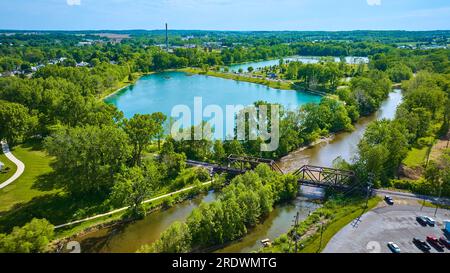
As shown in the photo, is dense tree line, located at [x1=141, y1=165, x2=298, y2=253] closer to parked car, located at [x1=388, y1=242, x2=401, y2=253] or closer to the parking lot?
the parking lot

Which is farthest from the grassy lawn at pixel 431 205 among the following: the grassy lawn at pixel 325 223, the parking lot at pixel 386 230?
the grassy lawn at pixel 325 223

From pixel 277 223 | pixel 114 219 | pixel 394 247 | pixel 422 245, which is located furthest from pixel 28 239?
pixel 422 245

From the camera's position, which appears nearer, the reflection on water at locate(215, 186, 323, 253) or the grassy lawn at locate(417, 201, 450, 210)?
the reflection on water at locate(215, 186, 323, 253)

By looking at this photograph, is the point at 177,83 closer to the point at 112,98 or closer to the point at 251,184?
the point at 112,98

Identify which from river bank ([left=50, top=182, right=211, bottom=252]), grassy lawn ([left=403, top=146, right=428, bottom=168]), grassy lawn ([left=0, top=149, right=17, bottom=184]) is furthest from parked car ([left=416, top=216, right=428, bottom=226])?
grassy lawn ([left=0, top=149, right=17, bottom=184])

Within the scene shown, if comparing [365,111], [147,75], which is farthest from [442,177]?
[147,75]

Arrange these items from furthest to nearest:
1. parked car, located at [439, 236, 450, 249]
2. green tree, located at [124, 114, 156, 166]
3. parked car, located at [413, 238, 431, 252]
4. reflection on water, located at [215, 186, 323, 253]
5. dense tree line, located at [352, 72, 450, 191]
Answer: green tree, located at [124, 114, 156, 166], dense tree line, located at [352, 72, 450, 191], reflection on water, located at [215, 186, 323, 253], parked car, located at [439, 236, 450, 249], parked car, located at [413, 238, 431, 252]
